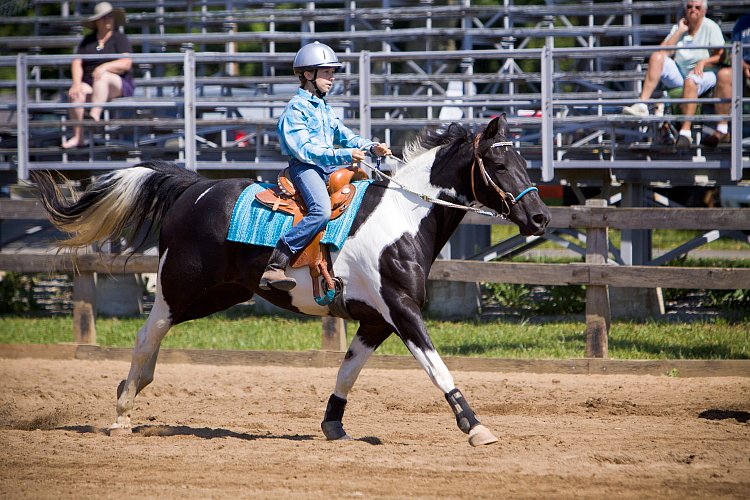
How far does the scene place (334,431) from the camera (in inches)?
273

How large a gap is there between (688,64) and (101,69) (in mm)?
7006

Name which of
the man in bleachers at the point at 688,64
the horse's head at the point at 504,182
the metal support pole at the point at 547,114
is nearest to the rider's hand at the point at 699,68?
the man in bleachers at the point at 688,64

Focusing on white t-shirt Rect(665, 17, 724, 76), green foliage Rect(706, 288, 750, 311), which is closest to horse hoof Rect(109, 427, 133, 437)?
white t-shirt Rect(665, 17, 724, 76)

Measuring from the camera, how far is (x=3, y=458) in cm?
629

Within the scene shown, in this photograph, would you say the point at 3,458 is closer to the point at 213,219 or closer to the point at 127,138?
the point at 213,219

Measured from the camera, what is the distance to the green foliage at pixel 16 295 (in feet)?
45.1

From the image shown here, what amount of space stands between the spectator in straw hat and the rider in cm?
569

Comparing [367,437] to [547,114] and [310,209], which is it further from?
[547,114]

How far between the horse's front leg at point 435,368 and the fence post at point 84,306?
494 centimetres

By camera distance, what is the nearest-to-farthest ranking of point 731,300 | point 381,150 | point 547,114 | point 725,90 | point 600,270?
point 381,150, point 600,270, point 547,114, point 725,90, point 731,300

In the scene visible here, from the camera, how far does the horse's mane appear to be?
6.79 m

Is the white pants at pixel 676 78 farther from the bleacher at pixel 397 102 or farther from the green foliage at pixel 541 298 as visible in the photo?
the green foliage at pixel 541 298

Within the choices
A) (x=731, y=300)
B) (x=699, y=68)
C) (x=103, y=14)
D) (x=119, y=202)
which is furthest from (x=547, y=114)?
(x=103, y=14)

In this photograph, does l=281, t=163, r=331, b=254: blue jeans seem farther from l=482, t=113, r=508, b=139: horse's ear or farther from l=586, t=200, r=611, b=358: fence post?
l=586, t=200, r=611, b=358: fence post
